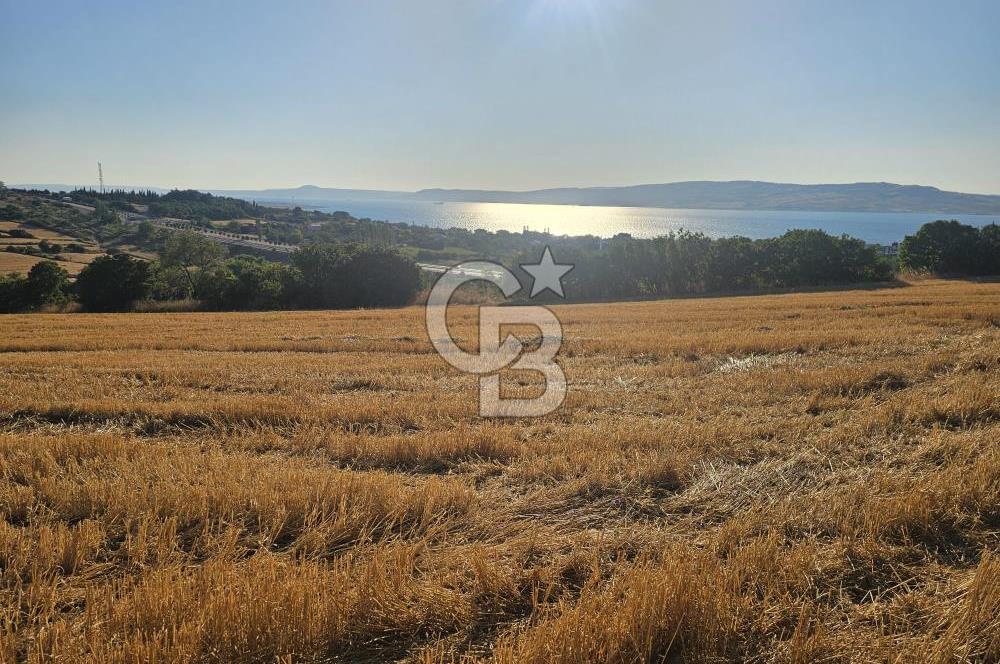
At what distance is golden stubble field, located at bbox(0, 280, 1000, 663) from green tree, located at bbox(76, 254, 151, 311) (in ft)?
166

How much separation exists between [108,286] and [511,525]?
196ft

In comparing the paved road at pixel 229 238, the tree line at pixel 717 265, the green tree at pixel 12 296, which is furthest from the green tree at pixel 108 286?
the paved road at pixel 229 238

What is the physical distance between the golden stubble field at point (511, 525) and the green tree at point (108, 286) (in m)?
50.5

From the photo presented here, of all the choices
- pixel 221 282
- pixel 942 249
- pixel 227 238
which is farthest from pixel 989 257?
pixel 227 238

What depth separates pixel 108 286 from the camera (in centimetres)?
5200

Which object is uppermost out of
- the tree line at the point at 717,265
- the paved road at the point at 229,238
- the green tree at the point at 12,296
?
the paved road at the point at 229,238

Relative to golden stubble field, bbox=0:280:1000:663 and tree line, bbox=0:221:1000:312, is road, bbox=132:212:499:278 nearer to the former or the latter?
tree line, bbox=0:221:1000:312

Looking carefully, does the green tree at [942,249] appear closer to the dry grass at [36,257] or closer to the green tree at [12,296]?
the green tree at [12,296]

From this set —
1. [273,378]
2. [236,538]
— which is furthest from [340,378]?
[236,538]

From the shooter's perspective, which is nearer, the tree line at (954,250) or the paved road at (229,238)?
the tree line at (954,250)

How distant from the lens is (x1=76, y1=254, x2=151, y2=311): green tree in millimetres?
51875

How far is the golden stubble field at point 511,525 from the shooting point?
3.24m

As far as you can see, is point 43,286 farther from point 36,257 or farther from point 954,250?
point 954,250

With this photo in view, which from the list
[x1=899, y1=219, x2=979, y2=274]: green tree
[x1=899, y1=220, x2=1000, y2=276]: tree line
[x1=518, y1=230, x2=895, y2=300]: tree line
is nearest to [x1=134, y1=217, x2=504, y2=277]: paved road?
[x1=518, y1=230, x2=895, y2=300]: tree line
